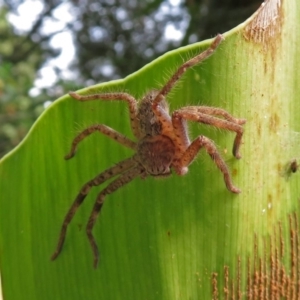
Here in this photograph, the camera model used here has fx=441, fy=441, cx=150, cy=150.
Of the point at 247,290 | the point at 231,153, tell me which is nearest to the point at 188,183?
the point at 231,153

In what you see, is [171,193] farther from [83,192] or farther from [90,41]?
[90,41]

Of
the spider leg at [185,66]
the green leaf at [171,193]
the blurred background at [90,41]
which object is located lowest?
the green leaf at [171,193]

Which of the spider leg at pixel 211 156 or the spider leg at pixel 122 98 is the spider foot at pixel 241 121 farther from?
the spider leg at pixel 122 98

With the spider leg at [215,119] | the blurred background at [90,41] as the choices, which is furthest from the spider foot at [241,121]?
the blurred background at [90,41]

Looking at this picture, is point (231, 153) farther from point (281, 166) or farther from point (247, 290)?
point (247, 290)

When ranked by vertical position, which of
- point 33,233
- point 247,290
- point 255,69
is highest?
point 255,69

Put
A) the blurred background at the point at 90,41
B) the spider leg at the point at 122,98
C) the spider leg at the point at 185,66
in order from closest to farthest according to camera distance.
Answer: the spider leg at the point at 185,66
the spider leg at the point at 122,98
the blurred background at the point at 90,41

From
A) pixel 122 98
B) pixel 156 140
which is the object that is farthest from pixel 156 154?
pixel 122 98
